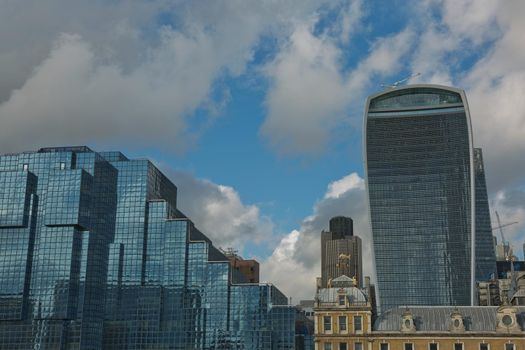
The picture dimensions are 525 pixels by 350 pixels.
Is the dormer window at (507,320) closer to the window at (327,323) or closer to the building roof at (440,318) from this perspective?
the building roof at (440,318)

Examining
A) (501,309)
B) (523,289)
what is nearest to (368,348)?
(501,309)

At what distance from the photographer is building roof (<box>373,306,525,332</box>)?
157 m

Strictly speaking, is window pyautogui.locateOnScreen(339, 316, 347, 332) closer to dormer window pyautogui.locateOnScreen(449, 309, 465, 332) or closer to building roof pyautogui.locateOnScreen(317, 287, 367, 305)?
building roof pyautogui.locateOnScreen(317, 287, 367, 305)

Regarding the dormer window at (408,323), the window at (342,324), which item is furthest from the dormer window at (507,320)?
the window at (342,324)

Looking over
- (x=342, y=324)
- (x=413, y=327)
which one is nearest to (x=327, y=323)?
(x=342, y=324)

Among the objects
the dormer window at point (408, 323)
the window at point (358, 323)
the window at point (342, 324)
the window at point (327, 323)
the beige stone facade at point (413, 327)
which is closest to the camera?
the beige stone facade at point (413, 327)

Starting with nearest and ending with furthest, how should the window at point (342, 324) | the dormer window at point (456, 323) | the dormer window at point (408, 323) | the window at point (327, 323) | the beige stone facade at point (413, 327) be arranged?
the beige stone facade at point (413, 327)
the dormer window at point (456, 323)
the dormer window at point (408, 323)
the window at point (342, 324)
the window at point (327, 323)

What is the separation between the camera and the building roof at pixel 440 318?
157 m

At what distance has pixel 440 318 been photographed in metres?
160

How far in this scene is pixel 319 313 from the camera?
531 ft

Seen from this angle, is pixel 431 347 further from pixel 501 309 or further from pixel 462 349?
pixel 501 309

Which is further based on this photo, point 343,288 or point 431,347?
point 343,288

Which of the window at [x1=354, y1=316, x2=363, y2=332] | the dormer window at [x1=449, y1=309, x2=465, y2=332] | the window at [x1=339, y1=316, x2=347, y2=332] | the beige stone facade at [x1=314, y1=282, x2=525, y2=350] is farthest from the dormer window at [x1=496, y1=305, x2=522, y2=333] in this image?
the window at [x1=339, y1=316, x2=347, y2=332]

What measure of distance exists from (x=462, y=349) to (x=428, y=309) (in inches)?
530
